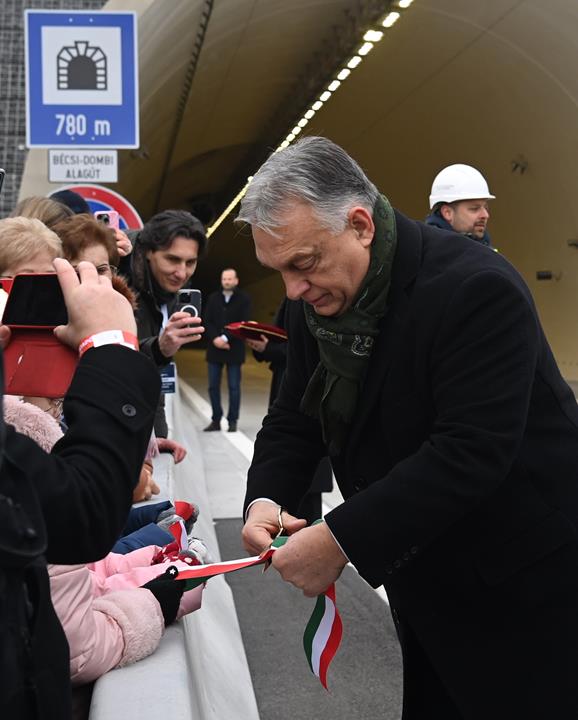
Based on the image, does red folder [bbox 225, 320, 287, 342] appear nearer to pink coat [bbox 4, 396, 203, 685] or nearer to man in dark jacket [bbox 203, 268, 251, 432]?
pink coat [bbox 4, 396, 203, 685]

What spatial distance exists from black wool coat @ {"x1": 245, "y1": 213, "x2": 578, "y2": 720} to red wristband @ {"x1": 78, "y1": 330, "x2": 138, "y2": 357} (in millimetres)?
771

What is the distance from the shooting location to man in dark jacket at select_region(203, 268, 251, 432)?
15.2 m

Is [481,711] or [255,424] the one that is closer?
[481,711]

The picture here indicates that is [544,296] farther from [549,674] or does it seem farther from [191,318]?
[549,674]

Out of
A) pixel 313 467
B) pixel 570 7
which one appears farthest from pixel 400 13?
pixel 313 467

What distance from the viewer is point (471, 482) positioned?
242 centimetres

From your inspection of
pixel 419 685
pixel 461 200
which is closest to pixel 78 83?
pixel 461 200

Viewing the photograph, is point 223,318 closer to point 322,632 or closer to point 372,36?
point 372,36

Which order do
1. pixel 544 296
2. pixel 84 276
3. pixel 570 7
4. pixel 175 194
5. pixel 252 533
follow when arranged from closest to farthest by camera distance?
1. pixel 84 276
2. pixel 252 533
3. pixel 570 7
4. pixel 544 296
5. pixel 175 194

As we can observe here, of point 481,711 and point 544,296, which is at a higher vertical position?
point 481,711

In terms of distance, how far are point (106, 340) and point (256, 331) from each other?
14.8 ft

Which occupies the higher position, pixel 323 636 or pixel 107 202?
pixel 323 636

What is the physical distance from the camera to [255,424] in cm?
1559

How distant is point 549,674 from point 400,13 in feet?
50.2
